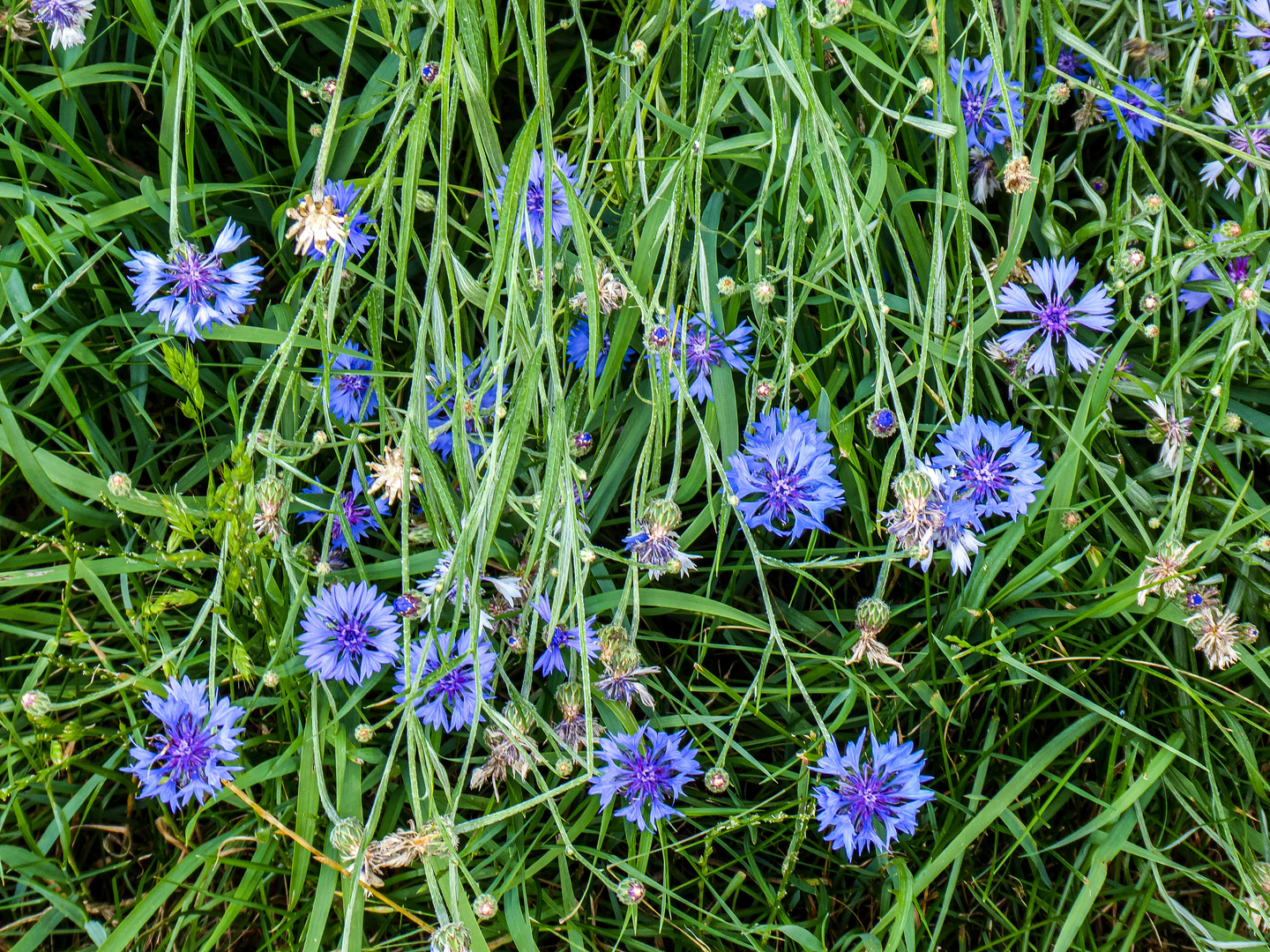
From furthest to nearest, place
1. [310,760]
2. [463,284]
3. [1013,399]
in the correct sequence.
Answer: [1013,399]
[310,760]
[463,284]

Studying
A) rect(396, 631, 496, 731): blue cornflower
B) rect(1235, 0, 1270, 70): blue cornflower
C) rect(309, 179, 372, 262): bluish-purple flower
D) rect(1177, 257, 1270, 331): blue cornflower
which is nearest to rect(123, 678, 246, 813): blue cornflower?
rect(396, 631, 496, 731): blue cornflower

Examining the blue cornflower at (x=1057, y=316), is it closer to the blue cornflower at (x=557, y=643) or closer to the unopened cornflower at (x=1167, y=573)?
the unopened cornflower at (x=1167, y=573)

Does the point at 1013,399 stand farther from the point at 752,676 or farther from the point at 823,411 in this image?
the point at 752,676

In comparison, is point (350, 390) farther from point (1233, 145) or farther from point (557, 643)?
point (1233, 145)

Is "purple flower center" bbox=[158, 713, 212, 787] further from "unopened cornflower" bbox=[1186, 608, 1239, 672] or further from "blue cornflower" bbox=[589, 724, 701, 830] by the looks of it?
"unopened cornflower" bbox=[1186, 608, 1239, 672]

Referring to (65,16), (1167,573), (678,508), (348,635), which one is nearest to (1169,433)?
(1167,573)

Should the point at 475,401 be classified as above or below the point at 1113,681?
above

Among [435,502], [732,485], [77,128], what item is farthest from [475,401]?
[77,128]

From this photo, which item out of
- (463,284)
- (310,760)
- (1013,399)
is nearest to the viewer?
(463,284)

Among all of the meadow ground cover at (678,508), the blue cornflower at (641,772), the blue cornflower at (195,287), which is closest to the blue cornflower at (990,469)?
the meadow ground cover at (678,508)
